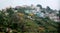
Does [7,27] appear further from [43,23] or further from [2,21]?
[43,23]

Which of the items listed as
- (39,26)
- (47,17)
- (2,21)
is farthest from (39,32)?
(2,21)

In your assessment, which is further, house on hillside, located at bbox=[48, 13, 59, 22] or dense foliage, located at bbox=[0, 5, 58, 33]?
house on hillside, located at bbox=[48, 13, 59, 22]

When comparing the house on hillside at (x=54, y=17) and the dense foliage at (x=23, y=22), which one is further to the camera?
the house on hillside at (x=54, y=17)

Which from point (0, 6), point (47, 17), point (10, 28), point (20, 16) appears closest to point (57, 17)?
point (47, 17)

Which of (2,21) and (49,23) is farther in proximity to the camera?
(49,23)

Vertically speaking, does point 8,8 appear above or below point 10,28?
above

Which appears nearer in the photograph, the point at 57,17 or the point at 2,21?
the point at 2,21

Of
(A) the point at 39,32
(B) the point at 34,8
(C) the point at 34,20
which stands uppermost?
(B) the point at 34,8

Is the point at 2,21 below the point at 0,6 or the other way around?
below

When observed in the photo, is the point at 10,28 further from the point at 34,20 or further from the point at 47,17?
the point at 47,17
